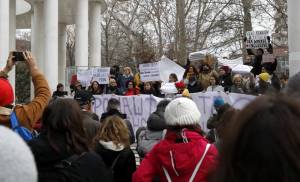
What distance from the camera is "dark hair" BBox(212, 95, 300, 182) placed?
6.30 ft

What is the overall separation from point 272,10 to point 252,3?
4.42ft

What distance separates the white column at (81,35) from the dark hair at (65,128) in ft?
95.0

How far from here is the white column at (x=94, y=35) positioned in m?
36.3

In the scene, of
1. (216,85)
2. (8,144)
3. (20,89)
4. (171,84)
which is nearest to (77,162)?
(8,144)

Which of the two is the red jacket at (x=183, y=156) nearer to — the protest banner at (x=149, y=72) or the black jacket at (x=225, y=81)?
the black jacket at (x=225, y=81)

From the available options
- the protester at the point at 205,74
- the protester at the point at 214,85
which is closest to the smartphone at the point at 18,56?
the protester at the point at 214,85

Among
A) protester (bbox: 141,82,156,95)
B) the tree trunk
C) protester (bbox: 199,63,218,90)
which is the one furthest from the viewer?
the tree trunk

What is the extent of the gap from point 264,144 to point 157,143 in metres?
3.30

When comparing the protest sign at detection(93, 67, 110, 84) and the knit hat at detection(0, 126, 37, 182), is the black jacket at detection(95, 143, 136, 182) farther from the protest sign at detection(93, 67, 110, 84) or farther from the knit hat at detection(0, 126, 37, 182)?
the protest sign at detection(93, 67, 110, 84)

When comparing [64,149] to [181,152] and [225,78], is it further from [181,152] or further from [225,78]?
[225,78]

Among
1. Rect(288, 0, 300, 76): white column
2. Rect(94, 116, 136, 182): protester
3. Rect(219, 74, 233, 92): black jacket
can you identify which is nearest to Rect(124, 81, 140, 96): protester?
Rect(219, 74, 233, 92): black jacket

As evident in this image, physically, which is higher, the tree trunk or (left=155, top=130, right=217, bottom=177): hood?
the tree trunk

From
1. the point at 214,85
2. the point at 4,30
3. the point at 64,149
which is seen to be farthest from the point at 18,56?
the point at 4,30

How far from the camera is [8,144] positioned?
84.7 inches
